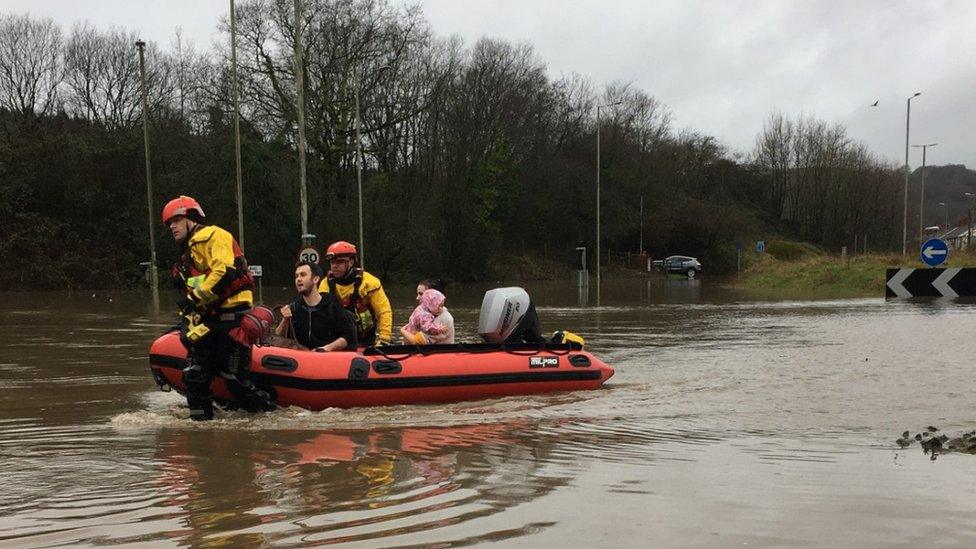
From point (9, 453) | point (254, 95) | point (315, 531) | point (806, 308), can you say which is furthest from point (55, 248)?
point (315, 531)

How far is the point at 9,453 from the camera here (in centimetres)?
541

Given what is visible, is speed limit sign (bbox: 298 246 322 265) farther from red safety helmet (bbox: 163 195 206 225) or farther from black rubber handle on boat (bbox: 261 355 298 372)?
red safety helmet (bbox: 163 195 206 225)

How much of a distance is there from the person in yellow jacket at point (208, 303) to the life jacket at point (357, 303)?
144cm

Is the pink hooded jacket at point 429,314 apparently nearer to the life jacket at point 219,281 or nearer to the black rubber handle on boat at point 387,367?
the black rubber handle on boat at point 387,367

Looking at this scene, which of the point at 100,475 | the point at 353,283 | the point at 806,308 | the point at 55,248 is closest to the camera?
the point at 100,475

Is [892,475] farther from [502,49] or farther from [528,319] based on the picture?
[502,49]

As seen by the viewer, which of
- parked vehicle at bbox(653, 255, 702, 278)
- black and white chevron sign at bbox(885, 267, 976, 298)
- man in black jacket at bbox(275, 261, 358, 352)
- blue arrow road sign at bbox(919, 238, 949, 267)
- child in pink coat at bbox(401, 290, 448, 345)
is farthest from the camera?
parked vehicle at bbox(653, 255, 702, 278)

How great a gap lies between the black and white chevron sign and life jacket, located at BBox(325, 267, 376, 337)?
5.25 meters

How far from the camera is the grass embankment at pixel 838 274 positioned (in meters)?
29.6

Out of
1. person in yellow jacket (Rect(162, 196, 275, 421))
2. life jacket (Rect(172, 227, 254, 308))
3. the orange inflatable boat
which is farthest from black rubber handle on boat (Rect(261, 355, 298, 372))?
life jacket (Rect(172, 227, 254, 308))

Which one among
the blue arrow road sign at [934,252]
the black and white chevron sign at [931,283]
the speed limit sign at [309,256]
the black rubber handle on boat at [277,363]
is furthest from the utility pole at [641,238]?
the black rubber handle on boat at [277,363]

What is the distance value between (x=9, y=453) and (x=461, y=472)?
3.12 metres

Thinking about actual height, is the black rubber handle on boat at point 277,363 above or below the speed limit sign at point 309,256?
below

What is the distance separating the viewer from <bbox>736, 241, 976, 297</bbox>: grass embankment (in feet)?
97.0
